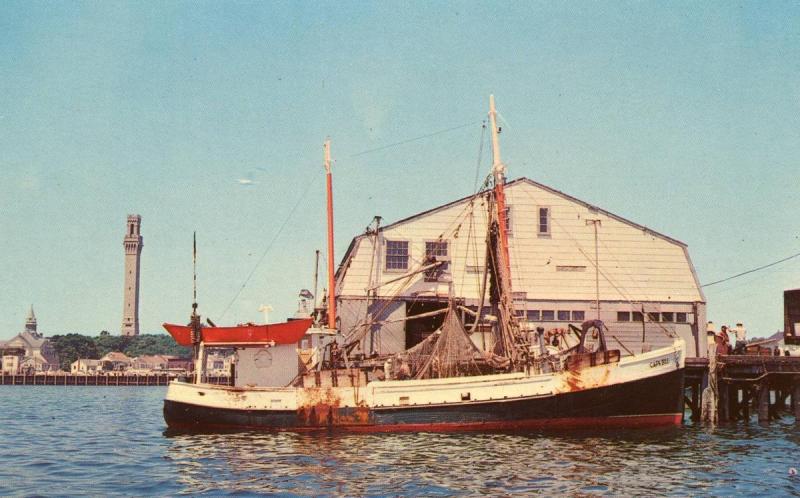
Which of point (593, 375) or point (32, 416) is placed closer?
point (593, 375)

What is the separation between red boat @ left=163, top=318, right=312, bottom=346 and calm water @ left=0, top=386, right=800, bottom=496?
362cm

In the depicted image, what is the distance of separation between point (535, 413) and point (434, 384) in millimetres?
3645

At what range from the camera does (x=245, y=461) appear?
2030 centimetres

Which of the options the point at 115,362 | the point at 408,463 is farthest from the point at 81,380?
the point at 408,463

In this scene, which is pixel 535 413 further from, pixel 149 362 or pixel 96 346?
pixel 96 346

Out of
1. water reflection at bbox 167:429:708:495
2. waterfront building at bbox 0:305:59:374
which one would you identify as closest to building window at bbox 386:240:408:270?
water reflection at bbox 167:429:708:495

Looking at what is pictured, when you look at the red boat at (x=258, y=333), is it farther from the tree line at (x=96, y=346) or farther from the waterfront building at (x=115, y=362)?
the tree line at (x=96, y=346)

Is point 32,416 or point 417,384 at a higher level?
point 417,384

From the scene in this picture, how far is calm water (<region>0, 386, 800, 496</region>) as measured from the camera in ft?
54.3

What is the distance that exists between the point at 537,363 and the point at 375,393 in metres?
5.99

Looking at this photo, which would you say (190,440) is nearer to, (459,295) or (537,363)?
(537,363)

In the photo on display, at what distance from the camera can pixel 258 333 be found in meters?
28.2

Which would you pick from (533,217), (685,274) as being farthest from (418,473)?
(685,274)

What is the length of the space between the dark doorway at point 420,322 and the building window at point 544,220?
6555 millimetres
